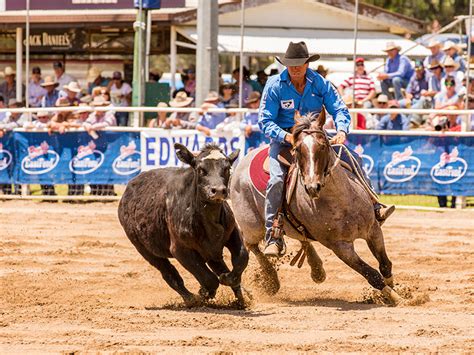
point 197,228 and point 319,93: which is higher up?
point 319,93

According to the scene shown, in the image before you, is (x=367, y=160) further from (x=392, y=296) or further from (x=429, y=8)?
(x=429, y=8)

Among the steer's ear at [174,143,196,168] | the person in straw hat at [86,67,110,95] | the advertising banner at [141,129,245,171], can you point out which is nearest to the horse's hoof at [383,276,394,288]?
the steer's ear at [174,143,196,168]

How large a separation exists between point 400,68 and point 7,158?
21.8 ft

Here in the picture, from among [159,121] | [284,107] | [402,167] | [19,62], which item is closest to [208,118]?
[159,121]

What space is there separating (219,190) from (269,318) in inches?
41.5

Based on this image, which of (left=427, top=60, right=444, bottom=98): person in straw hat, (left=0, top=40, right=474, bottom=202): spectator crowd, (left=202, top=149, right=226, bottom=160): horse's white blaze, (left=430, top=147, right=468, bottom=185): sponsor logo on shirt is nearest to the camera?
(left=202, top=149, right=226, bottom=160): horse's white blaze

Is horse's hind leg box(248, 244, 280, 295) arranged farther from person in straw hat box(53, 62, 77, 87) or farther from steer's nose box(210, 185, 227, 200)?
person in straw hat box(53, 62, 77, 87)

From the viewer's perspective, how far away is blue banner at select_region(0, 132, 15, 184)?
712 inches

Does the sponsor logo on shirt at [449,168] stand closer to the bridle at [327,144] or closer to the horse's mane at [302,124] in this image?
the bridle at [327,144]

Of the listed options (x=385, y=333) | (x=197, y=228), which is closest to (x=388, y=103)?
(x=197, y=228)

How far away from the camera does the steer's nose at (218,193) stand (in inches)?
333

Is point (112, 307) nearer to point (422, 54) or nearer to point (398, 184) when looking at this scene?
point (398, 184)

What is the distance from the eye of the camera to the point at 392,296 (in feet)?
29.6

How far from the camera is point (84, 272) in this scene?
36.8 feet
